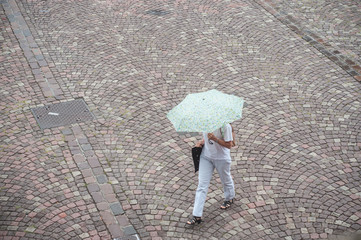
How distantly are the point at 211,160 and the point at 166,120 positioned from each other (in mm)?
2618

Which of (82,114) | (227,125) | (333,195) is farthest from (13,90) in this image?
(333,195)

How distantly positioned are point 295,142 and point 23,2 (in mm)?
9096

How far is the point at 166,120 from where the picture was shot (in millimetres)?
9859

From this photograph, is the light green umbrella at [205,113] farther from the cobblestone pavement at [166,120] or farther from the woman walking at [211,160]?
the cobblestone pavement at [166,120]

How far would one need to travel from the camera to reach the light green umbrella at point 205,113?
677cm

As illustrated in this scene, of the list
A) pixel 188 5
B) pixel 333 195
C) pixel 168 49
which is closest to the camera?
pixel 333 195

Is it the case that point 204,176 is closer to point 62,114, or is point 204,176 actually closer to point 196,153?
point 196,153

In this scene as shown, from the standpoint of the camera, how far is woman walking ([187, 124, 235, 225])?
282 inches

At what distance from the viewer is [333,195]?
8055mm

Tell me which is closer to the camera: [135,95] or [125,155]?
[125,155]

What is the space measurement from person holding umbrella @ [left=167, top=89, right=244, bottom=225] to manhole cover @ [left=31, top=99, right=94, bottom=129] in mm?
3264

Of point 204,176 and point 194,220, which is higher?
point 204,176

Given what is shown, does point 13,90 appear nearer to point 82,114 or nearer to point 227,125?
point 82,114

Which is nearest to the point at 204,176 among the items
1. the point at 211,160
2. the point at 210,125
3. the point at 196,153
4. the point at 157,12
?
the point at 211,160
